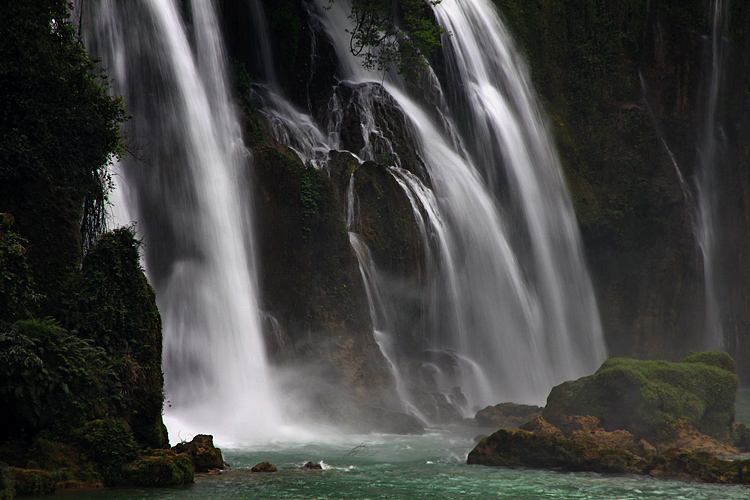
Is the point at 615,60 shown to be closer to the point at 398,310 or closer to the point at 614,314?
the point at 614,314

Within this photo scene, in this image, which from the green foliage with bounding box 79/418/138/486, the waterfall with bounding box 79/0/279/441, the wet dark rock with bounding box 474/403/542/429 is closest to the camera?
the green foliage with bounding box 79/418/138/486

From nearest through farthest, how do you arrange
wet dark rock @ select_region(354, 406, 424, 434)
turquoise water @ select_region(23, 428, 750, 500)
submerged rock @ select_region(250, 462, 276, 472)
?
turquoise water @ select_region(23, 428, 750, 500) → submerged rock @ select_region(250, 462, 276, 472) → wet dark rock @ select_region(354, 406, 424, 434)

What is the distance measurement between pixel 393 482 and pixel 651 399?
24.3 feet

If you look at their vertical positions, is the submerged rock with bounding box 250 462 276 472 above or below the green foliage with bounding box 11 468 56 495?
below

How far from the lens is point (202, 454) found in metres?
11.4

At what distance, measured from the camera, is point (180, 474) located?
1008 cm

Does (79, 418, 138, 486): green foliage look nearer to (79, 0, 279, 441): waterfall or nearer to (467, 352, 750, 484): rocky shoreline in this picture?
(79, 0, 279, 441): waterfall

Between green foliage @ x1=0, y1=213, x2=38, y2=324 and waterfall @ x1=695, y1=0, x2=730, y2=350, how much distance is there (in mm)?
32620

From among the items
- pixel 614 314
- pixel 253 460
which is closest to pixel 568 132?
pixel 614 314

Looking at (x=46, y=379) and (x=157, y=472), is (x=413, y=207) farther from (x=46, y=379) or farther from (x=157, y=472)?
(x=46, y=379)

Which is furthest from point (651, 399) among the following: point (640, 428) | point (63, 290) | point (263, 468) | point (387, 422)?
point (63, 290)

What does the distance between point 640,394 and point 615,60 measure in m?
25.7

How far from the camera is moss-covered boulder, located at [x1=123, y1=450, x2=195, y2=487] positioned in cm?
988

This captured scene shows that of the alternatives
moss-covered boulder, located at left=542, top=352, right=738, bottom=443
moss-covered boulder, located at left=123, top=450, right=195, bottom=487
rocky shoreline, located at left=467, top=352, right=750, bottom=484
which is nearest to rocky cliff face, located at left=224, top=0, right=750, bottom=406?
moss-covered boulder, located at left=542, top=352, right=738, bottom=443
